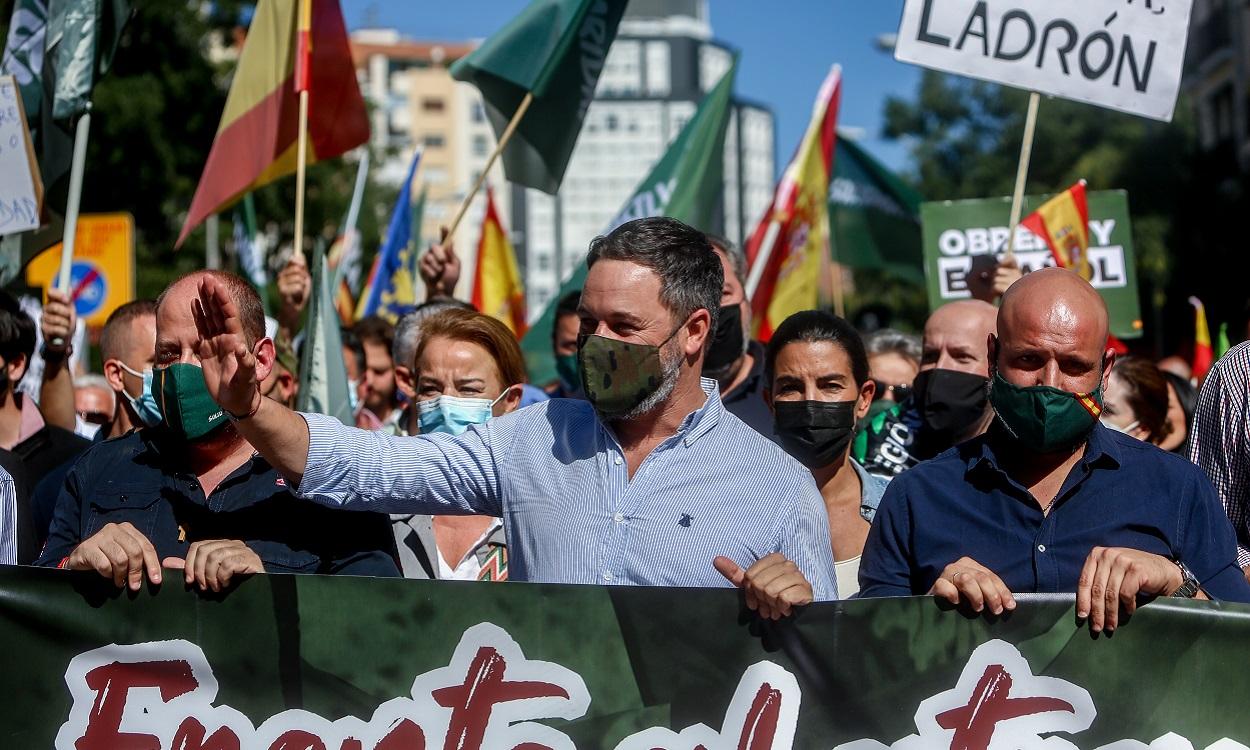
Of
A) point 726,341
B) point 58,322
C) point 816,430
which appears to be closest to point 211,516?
point 816,430

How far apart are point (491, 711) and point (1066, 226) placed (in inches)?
193

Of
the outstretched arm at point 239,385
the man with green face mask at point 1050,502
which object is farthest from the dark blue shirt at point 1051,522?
the outstretched arm at point 239,385

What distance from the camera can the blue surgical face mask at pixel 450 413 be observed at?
4.41m

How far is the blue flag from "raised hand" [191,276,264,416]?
6736 millimetres

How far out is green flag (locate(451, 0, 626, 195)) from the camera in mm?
6578

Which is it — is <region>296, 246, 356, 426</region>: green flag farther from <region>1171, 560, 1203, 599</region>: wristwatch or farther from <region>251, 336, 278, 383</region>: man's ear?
<region>1171, 560, 1203, 599</region>: wristwatch

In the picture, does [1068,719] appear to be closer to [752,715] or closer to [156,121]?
[752,715]

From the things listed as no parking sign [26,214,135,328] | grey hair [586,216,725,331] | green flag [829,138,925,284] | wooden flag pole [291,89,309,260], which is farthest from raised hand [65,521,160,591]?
no parking sign [26,214,135,328]

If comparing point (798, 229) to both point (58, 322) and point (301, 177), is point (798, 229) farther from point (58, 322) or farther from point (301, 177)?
point (58, 322)

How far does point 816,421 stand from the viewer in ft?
14.2

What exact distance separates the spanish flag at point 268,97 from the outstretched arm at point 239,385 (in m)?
3.68

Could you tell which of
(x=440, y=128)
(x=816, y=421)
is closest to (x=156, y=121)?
(x=816, y=421)

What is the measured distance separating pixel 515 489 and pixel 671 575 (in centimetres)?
36

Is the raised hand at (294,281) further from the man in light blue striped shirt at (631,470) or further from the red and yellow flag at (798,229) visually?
the red and yellow flag at (798,229)
